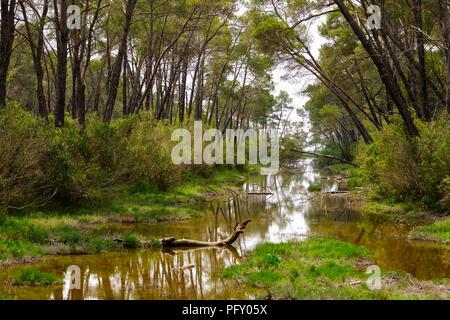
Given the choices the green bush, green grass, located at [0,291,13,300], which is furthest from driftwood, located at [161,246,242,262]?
green grass, located at [0,291,13,300]

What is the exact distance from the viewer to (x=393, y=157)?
12.3 metres

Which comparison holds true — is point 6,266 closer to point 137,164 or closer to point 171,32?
point 137,164

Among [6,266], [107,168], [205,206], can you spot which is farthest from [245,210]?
[6,266]

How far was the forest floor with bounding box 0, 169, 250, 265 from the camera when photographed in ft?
23.1

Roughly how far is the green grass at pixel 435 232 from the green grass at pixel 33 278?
7.63 meters

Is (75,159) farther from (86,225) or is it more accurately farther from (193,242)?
(193,242)

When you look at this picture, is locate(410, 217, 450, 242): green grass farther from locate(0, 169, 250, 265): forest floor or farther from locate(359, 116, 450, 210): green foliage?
locate(0, 169, 250, 265): forest floor

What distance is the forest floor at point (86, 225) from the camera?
277 inches

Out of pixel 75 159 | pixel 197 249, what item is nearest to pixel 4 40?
pixel 75 159

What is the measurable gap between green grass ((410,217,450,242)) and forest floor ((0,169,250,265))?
19.4ft

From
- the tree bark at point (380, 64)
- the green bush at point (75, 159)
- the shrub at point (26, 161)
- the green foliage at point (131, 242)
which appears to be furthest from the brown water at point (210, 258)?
the tree bark at point (380, 64)

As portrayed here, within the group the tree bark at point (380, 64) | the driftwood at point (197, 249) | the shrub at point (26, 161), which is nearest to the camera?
the driftwood at point (197, 249)

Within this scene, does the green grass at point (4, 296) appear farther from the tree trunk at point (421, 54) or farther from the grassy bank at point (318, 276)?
the tree trunk at point (421, 54)
